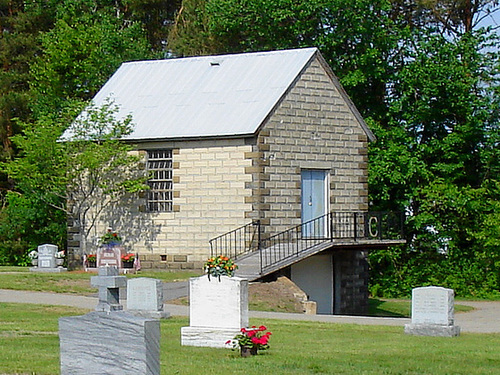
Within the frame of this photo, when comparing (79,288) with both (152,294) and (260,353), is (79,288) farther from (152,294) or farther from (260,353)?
(260,353)

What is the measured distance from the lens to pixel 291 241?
31359 mm

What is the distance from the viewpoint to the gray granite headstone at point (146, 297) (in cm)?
2075

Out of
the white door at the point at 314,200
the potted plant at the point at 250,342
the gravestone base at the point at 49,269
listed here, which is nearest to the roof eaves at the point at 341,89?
the white door at the point at 314,200

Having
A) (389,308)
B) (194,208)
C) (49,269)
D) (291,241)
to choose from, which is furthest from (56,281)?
(389,308)

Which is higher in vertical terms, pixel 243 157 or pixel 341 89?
pixel 341 89

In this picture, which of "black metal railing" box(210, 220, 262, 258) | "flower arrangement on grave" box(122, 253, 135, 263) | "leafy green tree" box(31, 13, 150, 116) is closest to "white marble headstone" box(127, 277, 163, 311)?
"black metal railing" box(210, 220, 262, 258)

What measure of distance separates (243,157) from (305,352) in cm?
1595

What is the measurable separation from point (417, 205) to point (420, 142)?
2.57 m

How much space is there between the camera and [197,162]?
1254 inches

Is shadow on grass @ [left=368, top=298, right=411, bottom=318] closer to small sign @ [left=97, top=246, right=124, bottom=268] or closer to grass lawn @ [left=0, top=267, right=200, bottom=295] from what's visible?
grass lawn @ [left=0, top=267, right=200, bottom=295]

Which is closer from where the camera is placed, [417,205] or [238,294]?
[238,294]

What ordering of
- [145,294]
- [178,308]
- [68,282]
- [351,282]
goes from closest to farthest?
[145,294]
[178,308]
[68,282]
[351,282]

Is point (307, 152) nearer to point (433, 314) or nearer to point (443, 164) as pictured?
point (443, 164)

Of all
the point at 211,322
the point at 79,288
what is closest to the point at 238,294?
the point at 211,322
